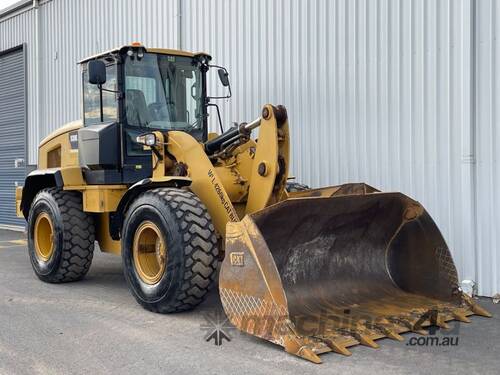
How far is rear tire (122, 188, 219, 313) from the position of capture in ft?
19.0

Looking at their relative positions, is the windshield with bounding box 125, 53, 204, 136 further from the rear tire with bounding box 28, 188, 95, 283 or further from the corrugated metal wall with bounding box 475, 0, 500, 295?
the corrugated metal wall with bounding box 475, 0, 500, 295

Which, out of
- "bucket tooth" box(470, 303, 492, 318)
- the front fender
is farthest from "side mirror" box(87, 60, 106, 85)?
"bucket tooth" box(470, 303, 492, 318)

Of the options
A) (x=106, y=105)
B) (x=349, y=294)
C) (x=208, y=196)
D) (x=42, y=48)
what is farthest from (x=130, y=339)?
(x=42, y=48)

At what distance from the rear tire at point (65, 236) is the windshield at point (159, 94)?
56.9 inches

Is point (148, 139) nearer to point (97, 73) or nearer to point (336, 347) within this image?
point (97, 73)

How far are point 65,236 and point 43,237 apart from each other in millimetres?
1124

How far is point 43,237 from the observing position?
28.7 feet

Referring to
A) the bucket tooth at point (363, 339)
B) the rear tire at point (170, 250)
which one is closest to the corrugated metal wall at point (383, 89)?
the bucket tooth at point (363, 339)

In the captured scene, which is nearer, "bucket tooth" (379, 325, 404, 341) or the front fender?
"bucket tooth" (379, 325, 404, 341)

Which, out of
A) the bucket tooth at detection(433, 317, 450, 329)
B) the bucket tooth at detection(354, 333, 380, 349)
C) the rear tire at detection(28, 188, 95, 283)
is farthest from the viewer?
the rear tire at detection(28, 188, 95, 283)

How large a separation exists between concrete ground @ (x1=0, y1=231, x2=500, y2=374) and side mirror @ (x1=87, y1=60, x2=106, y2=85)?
2599 millimetres

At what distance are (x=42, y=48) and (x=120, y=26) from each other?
12.8 feet

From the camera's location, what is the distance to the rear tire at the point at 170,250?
580 centimetres

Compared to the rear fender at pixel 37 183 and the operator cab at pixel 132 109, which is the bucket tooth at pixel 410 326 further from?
the rear fender at pixel 37 183
